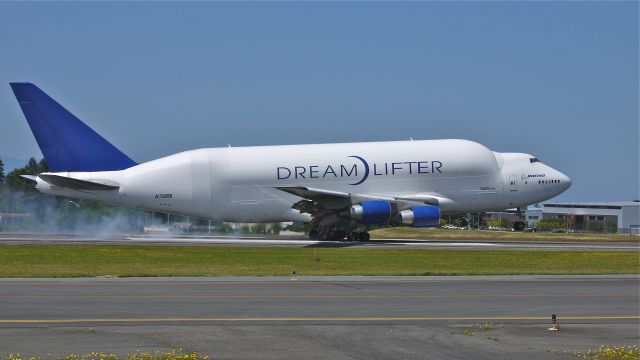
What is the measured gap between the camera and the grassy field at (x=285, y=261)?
34156 mm

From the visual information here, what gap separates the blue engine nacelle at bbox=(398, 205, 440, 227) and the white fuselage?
109 inches

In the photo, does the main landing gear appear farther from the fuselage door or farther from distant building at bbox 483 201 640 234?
distant building at bbox 483 201 640 234

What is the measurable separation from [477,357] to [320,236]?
3880 cm

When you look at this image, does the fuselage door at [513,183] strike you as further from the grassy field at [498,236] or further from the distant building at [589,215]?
the distant building at [589,215]

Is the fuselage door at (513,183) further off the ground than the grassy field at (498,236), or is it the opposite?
the fuselage door at (513,183)

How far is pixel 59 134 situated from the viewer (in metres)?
54.0

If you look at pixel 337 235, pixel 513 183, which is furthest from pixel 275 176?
pixel 513 183

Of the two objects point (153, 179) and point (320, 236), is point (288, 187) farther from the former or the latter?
point (153, 179)

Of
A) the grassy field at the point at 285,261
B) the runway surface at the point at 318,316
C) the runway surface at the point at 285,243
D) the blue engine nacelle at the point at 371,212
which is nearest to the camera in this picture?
the runway surface at the point at 318,316

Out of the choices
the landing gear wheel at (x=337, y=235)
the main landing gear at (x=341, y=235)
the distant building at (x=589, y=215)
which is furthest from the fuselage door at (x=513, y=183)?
the distant building at (x=589, y=215)

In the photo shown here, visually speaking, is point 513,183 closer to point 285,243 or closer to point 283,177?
point 283,177

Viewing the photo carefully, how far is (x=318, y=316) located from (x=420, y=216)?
3175 centimetres

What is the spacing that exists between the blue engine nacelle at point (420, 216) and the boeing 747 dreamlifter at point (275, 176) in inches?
5.4

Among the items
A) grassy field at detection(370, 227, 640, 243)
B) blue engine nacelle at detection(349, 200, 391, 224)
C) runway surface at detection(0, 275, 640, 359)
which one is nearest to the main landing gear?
blue engine nacelle at detection(349, 200, 391, 224)
